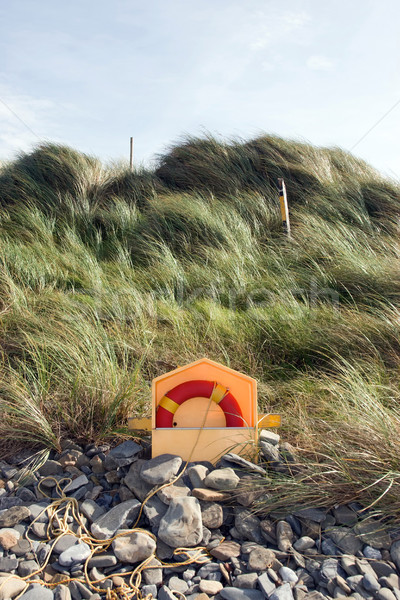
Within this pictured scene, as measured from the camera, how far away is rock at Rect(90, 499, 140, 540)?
2.25 m

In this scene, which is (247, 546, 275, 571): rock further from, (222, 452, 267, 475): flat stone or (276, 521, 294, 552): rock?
(222, 452, 267, 475): flat stone

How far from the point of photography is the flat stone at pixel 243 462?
7.99 ft

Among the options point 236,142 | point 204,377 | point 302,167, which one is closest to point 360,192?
point 302,167

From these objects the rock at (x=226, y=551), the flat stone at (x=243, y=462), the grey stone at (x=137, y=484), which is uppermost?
the flat stone at (x=243, y=462)

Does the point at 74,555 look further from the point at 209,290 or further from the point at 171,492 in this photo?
the point at 209,290

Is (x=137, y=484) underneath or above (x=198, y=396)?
underneath

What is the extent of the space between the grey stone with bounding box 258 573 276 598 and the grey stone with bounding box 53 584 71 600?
75 cm

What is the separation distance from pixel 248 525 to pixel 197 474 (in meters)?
0.34

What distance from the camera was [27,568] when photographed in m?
2.06

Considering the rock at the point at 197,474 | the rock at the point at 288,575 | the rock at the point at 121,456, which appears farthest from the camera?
the rock at the point at 121,456

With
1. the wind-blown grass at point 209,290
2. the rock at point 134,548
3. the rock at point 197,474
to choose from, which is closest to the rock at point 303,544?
the wind-blown grass at point 209,290

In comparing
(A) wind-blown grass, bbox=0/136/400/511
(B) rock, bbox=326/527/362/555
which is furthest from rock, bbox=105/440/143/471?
(B) rock, bbox=326/527/362/555

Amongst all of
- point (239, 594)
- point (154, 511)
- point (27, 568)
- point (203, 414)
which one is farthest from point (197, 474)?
point (27, 568)

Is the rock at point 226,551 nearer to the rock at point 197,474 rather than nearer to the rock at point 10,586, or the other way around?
the rock at point 197,474
